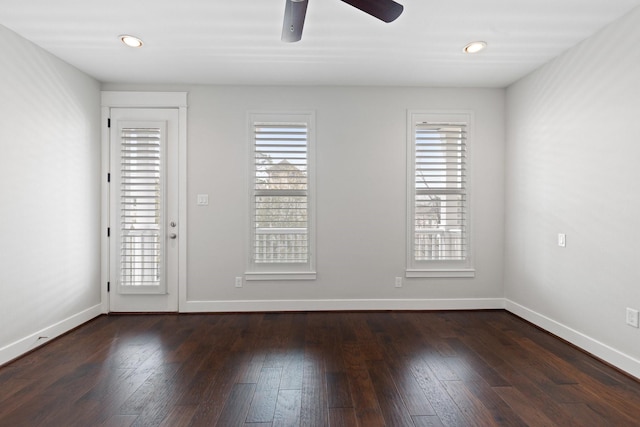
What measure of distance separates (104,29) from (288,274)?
2843 millimetres

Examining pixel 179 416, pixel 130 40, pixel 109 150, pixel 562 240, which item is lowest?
pixel 179 416

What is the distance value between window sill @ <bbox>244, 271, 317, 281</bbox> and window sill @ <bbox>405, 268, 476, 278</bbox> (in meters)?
1.14

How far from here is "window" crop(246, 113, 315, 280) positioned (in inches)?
159

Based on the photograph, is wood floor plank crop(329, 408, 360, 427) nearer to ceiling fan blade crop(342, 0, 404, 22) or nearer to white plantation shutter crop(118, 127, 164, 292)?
ceiling fan blade crop(342, 0, 404, 22)

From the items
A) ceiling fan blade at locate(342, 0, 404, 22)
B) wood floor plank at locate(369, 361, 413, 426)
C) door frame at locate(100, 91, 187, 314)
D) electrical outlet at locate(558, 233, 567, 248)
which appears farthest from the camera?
door frame at locate(100, 91, 187, 314)

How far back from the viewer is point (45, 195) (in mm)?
3166

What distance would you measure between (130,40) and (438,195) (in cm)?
343

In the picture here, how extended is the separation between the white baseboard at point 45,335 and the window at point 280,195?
1709 mm

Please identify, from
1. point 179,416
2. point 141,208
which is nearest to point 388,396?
point 179,416

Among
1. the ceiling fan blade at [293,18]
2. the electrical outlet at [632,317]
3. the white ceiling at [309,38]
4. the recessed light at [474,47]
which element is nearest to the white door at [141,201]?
the white ceiling at [309,38]

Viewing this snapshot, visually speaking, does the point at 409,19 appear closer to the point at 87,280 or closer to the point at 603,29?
the point at 603,29

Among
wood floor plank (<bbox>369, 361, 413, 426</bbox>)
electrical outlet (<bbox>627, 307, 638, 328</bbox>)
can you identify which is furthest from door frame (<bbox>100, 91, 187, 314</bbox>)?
electrical outlet (<bbox>627, 307, 638, 328</bbox>)

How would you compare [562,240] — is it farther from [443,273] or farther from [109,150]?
[109,150]

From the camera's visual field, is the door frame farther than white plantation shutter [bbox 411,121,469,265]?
No
